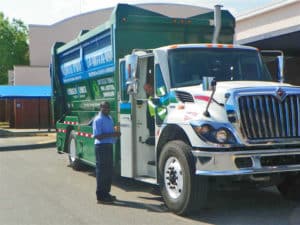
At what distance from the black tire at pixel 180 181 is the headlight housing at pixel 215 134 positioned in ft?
1.42

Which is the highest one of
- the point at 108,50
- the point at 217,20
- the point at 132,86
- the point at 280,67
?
the point at 217,20

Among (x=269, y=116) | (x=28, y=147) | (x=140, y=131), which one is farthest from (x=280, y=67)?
(x=28, y=147)

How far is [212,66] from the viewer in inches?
361

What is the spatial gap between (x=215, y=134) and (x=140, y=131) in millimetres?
2350

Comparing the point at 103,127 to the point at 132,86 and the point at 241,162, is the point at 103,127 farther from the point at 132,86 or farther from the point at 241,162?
the point at 241,162

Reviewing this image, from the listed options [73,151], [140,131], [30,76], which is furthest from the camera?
[30,76]

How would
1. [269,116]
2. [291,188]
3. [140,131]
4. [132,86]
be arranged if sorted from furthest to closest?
[140,131], [291,188], [132,86], [269,116]

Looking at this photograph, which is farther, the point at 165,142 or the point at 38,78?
the point at 38,78

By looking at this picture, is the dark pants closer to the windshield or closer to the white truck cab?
the white truck cab

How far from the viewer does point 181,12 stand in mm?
48625

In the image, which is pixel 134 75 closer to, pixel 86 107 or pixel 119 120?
pixel 119 120

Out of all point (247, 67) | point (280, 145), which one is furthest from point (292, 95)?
point (247, 67)

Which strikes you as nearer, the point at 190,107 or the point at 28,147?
the point at 190,107

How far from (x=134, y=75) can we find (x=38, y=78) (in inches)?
1296
